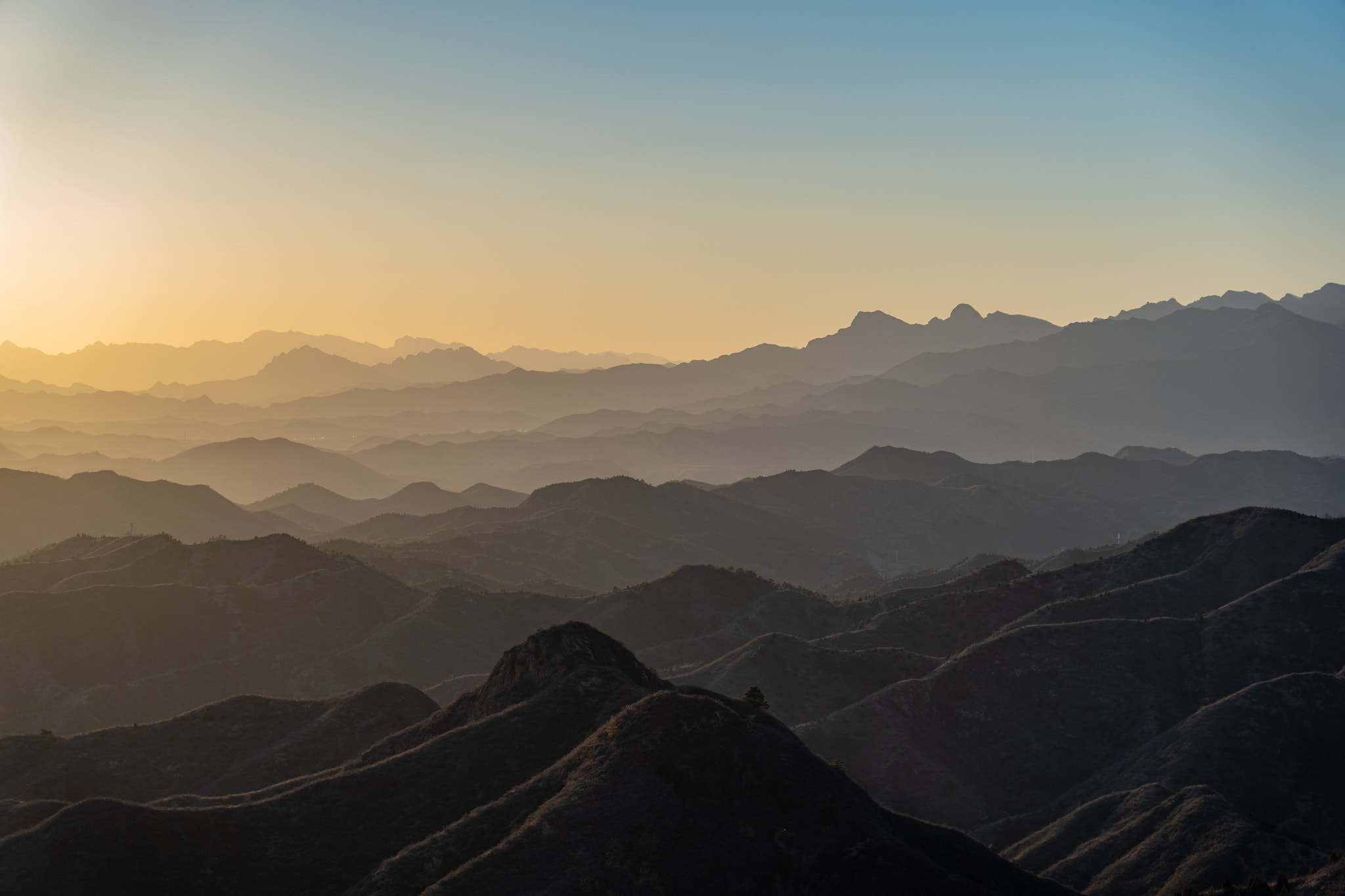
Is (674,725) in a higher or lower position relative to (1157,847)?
higher

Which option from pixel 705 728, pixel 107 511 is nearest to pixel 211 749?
pixel 705 728

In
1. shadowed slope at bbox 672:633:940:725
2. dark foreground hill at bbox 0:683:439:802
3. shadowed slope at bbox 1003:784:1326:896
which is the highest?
dark foreground hill at bbox 0:683:439:802

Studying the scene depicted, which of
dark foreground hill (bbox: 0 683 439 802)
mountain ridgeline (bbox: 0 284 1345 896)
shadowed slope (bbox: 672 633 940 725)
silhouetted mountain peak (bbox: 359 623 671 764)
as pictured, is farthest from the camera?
shadowed slope (bbox: 672 633 940 725)

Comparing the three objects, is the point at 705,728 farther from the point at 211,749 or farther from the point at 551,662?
the point at 211,749

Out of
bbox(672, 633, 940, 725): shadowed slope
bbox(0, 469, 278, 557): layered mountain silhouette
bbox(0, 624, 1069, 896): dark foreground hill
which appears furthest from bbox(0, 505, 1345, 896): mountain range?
bbox(0, 469, 278, 557): layered mountain silhouette

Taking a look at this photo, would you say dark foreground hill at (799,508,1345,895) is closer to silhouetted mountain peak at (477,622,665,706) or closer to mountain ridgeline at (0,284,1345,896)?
mountain ridgeline at (0,284,1345,896)

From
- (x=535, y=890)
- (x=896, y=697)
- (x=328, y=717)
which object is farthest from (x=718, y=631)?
(x=535, y=890)

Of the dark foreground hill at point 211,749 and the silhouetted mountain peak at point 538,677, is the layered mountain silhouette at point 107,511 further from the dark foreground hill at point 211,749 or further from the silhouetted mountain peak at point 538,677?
the silhouetted mountain peak at point 538,677

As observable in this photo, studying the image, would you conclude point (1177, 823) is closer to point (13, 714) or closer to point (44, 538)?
point (13, 714)

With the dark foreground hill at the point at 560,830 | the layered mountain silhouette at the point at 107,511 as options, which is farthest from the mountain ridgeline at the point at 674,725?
the layered mountain silhouette at the point at 107,511
